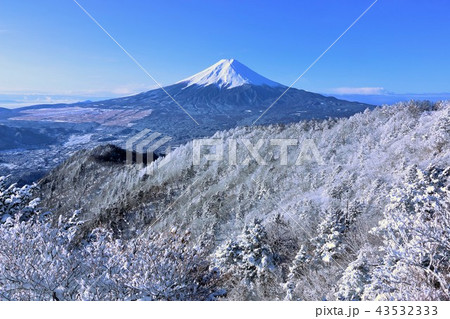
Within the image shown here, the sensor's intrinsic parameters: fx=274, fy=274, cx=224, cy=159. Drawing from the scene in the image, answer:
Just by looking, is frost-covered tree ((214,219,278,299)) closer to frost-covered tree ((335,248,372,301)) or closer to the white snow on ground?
frost-covered tree ((335,248,372,301))

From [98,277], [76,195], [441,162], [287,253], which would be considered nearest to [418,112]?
[441,162]

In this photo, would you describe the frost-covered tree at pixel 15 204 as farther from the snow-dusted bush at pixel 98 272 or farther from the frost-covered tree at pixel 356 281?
the frost-covered tree at pixel 356 281

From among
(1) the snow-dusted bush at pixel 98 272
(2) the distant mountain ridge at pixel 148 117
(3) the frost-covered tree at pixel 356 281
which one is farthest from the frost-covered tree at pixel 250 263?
(2) the distant mountain ridge at pixel 148 117

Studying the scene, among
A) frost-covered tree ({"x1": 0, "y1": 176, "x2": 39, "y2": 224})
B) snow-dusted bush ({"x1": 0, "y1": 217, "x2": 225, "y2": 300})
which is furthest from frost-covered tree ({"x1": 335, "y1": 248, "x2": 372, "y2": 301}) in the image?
frost-covered tree ({"x1": 0, "y1": 176, "x2": 39, "y2": 224})

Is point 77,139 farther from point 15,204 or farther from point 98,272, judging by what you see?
point 98,272

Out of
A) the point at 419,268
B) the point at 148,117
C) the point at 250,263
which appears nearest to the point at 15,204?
the point at 250,263

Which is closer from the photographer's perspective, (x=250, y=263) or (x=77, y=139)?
(x=250, y=263)

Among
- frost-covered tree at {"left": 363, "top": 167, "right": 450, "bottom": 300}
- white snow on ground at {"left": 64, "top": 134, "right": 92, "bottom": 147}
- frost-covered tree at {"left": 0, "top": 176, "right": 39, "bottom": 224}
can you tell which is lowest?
white snow on ground at {"left": 64, "top": 134, "right": 92, "bottom": 147}

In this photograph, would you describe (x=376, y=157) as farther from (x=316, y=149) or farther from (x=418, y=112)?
(x=418, y=112)

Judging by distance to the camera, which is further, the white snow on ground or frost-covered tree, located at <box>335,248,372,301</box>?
the white snow on ground

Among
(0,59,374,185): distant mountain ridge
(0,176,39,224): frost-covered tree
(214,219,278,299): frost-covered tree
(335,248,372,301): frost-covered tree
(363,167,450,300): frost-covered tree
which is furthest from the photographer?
(0,59,374,185): distant mountain ridge

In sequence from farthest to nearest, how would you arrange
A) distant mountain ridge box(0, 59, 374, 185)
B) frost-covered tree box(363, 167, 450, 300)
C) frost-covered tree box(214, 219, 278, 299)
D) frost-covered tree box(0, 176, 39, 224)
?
distant mountain ridge box(0, 59, 374, 185)
frost-covered tree box(0, 176, 39, 224)
frost-covered tree box(214, 219, 278, 299)
frost-covered tree box(363, 167, 450, 300)
